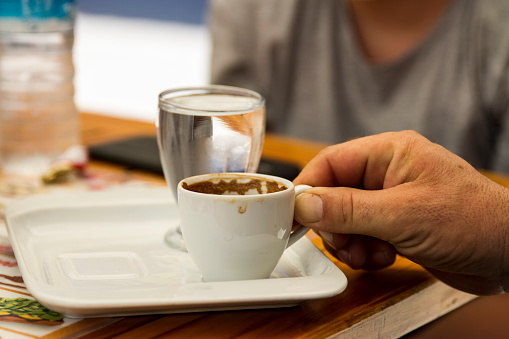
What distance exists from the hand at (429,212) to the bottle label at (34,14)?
0.68 meters

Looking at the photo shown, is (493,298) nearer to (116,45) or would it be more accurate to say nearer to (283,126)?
(283,126)

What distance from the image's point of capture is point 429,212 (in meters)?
0.59

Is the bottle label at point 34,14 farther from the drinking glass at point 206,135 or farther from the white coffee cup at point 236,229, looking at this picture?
the white coffee cup at point 236,229

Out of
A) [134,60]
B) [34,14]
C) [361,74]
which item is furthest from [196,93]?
A: [134,60]

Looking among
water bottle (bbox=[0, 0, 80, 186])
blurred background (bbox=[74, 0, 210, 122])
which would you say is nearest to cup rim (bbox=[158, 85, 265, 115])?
water bottle (bbox=[0, 0, 80, 186])

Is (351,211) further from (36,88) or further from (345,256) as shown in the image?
(36,88)

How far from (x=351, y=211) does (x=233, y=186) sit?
122 mm

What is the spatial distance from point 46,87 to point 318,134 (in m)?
0.90

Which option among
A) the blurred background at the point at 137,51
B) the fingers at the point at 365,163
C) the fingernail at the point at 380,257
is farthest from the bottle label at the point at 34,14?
the blurred background at the point at 137,51

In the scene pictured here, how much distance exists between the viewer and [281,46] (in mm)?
1854

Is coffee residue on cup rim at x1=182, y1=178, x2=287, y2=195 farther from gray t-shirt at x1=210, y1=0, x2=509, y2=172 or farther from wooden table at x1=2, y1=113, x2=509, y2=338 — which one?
gray t-shirt at x1=210, y1=0, x2=509, y2=172

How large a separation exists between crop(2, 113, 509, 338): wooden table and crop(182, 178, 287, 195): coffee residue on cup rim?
4.6 inches

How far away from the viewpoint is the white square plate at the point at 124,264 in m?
0.52

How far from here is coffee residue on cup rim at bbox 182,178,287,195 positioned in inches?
24.6
